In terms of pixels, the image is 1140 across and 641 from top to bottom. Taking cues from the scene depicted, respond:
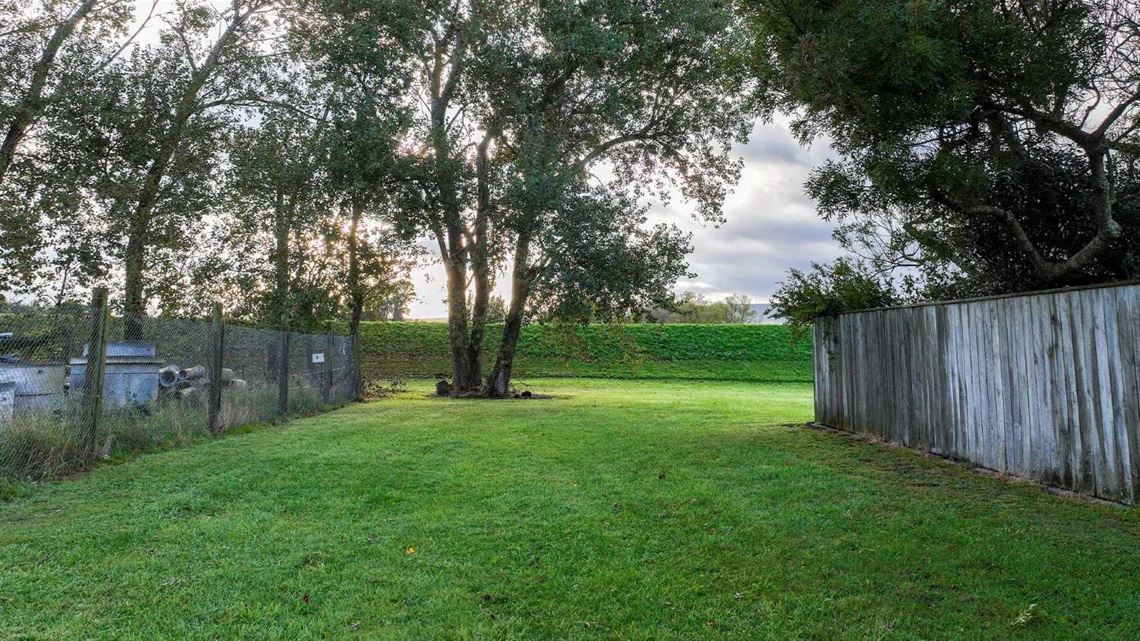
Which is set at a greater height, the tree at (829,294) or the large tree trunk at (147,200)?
the large tree trunk at (147,200)

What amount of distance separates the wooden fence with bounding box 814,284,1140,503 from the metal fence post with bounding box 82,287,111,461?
29.1ft

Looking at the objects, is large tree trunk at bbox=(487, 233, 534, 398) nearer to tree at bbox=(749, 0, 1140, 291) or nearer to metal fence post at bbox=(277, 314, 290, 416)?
metal fence post at bbox=(277, 314, 290, 416)

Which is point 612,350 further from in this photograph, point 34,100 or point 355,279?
point 34,100

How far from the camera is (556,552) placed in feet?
13.0

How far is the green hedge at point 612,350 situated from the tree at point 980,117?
19.9m

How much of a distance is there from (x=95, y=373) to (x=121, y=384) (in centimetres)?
102

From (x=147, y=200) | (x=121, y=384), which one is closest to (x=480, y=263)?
(x=147, y=200)

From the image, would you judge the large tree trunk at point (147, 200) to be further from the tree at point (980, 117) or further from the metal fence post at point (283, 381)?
the tree at point (980, 117)

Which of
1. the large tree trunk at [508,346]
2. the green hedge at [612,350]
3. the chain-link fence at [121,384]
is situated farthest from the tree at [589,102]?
the green hedge at [612,350]

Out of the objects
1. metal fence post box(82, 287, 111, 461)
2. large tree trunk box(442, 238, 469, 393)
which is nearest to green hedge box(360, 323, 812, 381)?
large tree trunk box(442, 238, 469, 393)

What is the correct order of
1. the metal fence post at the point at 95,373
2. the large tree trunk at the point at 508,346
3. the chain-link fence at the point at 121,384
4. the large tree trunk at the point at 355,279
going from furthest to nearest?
the large tree trunk at the point at 508,346 → the large tree trunk at the point at 355,279 → the metal fence post at the point at 95,373 → the chain-link fence at the point at 121,384

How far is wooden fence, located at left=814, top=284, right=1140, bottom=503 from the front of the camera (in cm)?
516

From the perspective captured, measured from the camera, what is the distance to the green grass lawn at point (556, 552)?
119 inches

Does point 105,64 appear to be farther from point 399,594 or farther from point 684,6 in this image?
point 399,594
